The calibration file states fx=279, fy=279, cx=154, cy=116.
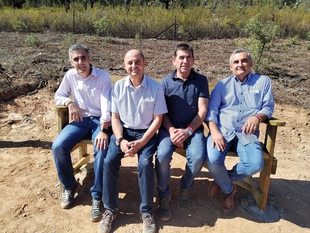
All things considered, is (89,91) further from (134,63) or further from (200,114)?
(200,114)

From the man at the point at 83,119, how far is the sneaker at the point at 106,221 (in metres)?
0.11

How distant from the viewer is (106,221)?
103 inches

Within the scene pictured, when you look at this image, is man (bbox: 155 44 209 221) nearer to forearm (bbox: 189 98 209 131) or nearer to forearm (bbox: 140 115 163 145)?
forearm (bbox: 189 98 209 131)

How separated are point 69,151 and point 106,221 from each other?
2.61ft

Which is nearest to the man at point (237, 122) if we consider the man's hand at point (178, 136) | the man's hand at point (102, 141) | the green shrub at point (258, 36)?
the man's hand at point (178, 136)

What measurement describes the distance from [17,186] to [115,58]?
6.15 metres

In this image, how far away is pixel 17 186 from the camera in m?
3.22

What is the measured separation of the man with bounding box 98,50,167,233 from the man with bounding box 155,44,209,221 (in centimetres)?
15

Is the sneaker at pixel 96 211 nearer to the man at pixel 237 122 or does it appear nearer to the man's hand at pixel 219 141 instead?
the man at pixel 237 122

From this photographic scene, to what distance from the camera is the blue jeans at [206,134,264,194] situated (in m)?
2.69

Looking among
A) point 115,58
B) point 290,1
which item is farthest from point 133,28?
point 290,1

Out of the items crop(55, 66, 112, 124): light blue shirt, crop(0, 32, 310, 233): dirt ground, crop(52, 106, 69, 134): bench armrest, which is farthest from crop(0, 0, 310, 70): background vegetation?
crop(52, 106, 69, 134): bench armrest

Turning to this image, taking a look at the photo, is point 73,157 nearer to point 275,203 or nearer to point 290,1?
point 275,203

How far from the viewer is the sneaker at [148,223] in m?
2.58
